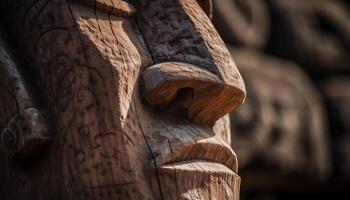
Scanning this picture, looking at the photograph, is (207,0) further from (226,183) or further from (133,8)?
(226,183)

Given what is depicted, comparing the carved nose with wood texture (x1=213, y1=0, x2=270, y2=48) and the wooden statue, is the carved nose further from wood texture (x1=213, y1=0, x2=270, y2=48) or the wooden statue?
wood texture (x1=213, y1=0, x2=270, y2=48)

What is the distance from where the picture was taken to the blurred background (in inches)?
116

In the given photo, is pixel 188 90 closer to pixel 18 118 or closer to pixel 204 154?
pixel 204 154

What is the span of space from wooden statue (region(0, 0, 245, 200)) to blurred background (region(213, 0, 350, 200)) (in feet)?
5.19

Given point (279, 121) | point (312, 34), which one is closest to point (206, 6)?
point (279, 121)

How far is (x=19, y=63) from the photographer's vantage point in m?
1.26

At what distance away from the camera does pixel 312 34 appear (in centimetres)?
327

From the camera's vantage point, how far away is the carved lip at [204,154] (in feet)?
3.82

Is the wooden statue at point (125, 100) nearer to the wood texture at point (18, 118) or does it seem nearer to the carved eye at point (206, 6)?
the wood texture at point (18, 118)

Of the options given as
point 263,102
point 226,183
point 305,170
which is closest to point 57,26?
point 226,183

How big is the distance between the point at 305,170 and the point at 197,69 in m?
1.99

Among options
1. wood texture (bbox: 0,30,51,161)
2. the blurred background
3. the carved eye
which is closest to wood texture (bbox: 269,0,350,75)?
the blurred background

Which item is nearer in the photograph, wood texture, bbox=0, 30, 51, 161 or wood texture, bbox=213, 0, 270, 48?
wood texture, bbox=0, 30, 51, 161

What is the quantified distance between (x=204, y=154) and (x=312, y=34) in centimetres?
215
